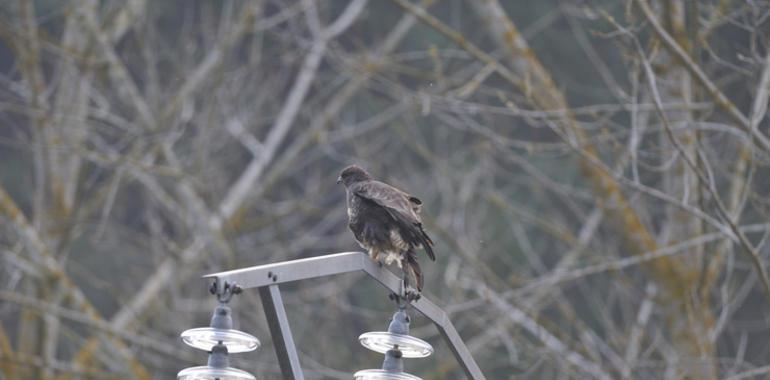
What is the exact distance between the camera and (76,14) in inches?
342

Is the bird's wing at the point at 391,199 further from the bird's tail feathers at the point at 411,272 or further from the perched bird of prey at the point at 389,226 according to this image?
the bird's tail feathers at the point at 411,272

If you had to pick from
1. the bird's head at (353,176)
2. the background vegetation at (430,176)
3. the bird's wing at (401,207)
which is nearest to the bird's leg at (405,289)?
the bird's wing at (401,207)

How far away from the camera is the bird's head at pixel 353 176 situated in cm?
545

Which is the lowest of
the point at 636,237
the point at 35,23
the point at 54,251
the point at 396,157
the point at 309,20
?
the point at 636,237

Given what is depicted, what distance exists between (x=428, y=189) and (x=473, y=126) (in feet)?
21.7

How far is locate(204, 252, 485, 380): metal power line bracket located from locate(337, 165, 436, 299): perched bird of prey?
0.11 metres

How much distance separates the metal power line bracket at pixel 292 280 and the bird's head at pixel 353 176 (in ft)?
5.11

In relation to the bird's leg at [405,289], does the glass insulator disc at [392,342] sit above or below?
below

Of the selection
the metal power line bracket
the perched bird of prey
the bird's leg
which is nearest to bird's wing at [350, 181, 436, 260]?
the perched bird of prey

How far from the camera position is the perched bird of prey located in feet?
13.9

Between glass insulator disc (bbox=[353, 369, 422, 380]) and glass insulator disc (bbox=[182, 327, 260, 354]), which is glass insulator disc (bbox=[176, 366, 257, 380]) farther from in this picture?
glass insulator disc (bbox=[353, 369, 422, 380])

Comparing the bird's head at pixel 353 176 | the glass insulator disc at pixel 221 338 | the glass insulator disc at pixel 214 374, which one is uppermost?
the bird's head at pixel 353 176

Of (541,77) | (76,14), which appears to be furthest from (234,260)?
(541,77)

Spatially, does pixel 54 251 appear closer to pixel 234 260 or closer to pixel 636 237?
pixel 234 260
